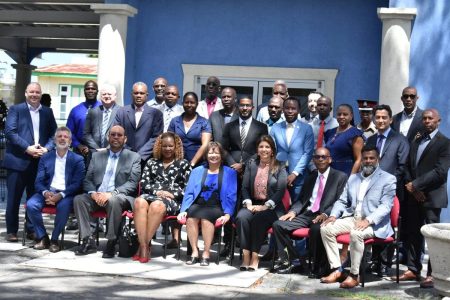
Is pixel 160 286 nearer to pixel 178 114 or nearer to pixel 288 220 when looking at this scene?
pixel 288 220

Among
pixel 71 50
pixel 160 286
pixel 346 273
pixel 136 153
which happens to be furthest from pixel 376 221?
pixel 71 50

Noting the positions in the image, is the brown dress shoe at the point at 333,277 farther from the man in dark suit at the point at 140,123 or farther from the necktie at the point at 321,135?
the man in dark suit at the point at 140,123

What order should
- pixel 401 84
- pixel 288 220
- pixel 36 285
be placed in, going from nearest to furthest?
pixel 36 285
pixel 288 220
pixel 401 84

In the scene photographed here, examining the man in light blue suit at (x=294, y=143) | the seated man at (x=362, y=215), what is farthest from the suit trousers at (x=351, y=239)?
the man in light blue suit at (x=294, y=143)

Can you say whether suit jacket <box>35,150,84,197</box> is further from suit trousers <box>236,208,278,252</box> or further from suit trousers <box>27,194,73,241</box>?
suit trousers <box>236,208,278,252</box>

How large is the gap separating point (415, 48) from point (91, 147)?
4.93m

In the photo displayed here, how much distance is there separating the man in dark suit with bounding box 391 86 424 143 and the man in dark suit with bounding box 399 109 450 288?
13.8 inches

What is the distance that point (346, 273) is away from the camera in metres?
8.21

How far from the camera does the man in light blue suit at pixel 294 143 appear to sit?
29.9ft

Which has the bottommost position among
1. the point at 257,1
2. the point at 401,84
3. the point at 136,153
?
the point at 136,153

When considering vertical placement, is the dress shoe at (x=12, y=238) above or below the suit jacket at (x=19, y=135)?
below

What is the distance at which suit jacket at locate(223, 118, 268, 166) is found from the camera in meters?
9.26

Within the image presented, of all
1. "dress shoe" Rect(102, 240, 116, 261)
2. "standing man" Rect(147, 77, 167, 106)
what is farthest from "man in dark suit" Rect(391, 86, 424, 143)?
"dress shoe" Rect(102, 240, 116, 261)

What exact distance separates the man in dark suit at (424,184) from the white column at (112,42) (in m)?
5.59
